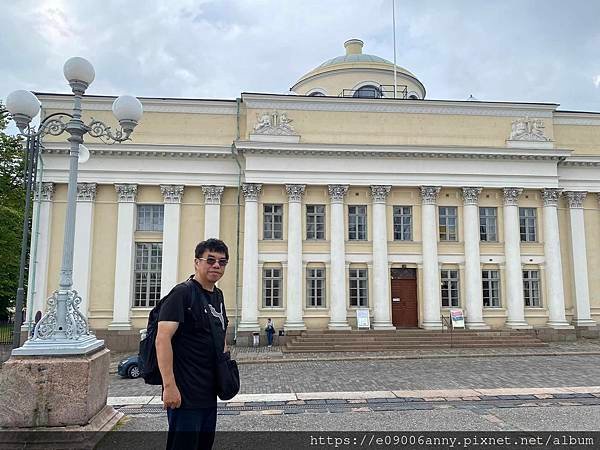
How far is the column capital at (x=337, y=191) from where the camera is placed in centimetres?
2412

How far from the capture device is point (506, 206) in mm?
24953

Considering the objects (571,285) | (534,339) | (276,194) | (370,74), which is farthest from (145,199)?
(571,285)

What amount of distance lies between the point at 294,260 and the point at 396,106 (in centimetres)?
980

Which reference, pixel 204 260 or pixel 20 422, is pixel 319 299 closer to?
pixel 20 422

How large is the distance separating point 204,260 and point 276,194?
2044cm

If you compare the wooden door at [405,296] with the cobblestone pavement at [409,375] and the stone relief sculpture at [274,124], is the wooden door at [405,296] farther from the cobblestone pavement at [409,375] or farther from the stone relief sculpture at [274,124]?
the stone relief sculpture at [274,124]

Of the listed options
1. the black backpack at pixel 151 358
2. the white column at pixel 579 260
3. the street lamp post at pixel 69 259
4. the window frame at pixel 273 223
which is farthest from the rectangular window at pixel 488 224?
the black backpack at pixel 151 358

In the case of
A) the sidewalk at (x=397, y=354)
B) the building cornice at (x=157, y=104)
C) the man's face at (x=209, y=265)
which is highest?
the building cornice at (x=157, y=104)

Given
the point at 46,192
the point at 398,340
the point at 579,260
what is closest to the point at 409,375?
the point at 398,340

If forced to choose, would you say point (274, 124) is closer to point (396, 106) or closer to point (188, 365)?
point (396, 106)

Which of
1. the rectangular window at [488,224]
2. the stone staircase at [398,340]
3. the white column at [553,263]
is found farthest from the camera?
the rectangular window at [488,224]

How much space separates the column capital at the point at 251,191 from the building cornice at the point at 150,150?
1912 mm

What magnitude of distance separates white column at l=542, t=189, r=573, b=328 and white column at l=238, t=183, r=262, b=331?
15022mm

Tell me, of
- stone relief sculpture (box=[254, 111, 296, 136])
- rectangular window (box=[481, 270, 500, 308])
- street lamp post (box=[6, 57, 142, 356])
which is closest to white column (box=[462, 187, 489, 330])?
rectangular window (box=[481, 270, 500, 308])
